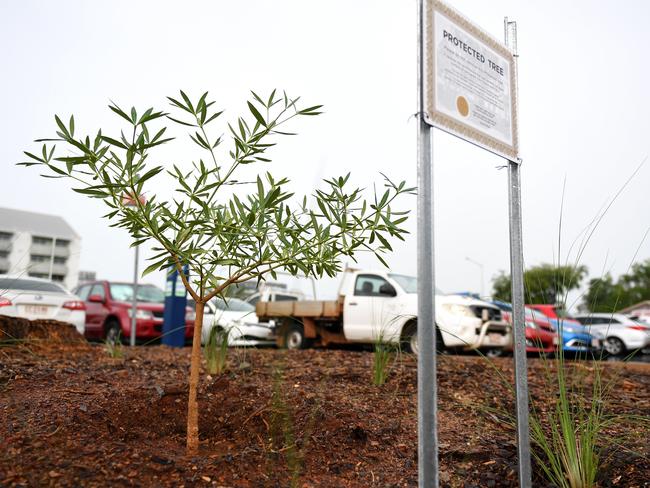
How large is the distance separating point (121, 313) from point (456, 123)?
1148cm

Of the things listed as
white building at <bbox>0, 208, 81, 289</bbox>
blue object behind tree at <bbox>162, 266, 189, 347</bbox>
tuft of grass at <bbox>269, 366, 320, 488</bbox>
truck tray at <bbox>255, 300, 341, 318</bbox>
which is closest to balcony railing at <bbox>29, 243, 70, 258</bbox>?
white building at <bbox>0, 208, 81, 289</bbox>

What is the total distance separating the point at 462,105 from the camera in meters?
2.71

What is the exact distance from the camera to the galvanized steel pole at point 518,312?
290cm

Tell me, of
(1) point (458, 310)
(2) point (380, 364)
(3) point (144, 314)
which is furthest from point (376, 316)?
(2) point (380, 364)

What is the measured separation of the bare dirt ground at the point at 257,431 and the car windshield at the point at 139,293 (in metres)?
7.83

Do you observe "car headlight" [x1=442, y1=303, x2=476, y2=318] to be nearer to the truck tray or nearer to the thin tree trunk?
the truck tray

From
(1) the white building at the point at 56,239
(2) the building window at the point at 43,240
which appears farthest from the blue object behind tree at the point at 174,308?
(2) the building window at the point at 43,240

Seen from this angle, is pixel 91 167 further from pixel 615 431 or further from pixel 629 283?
Result: pixel 629 283

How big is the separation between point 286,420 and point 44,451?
1.36m

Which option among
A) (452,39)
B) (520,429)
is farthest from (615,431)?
(452,39)

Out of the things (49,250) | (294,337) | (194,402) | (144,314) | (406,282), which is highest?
(49,250)

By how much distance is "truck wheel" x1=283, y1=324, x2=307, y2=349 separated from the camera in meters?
12.6

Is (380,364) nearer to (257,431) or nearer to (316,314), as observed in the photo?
(257,431)

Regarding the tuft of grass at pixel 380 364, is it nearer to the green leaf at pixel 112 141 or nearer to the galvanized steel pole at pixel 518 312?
the galvanized steel pole at pixel 518 312
